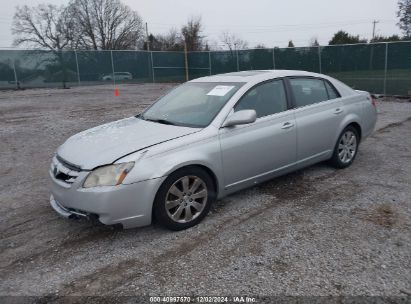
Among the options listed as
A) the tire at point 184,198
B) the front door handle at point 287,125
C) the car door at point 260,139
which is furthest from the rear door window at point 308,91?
the tire at point 184,198

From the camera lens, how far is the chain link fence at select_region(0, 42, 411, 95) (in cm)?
1394

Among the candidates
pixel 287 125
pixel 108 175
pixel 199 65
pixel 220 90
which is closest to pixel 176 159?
pixel 108 175

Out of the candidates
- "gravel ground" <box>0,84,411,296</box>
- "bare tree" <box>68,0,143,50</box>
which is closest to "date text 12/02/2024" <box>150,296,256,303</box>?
"gravel ground" <box>0,84,411,296</box>

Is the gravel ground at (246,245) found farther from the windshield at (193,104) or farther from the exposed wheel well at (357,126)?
the windshield at (193,104)

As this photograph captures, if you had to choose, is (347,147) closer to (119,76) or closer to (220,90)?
(220,90)

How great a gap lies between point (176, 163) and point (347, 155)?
3.13 m

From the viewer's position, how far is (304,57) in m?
16.6

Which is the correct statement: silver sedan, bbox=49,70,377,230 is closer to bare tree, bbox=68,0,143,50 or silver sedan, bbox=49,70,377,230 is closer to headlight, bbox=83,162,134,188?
headlight, bbox=83,162,134,188

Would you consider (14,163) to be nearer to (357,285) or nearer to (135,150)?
(135,150)

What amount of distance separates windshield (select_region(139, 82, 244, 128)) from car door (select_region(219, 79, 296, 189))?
0.22 metres

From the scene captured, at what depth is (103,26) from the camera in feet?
170

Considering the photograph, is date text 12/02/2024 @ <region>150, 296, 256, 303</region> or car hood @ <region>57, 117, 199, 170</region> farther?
car hood @ <region>57, 117, 199, 170</region>

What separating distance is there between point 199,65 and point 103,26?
32.7 m

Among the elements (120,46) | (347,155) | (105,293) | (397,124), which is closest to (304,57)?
(397,124)
